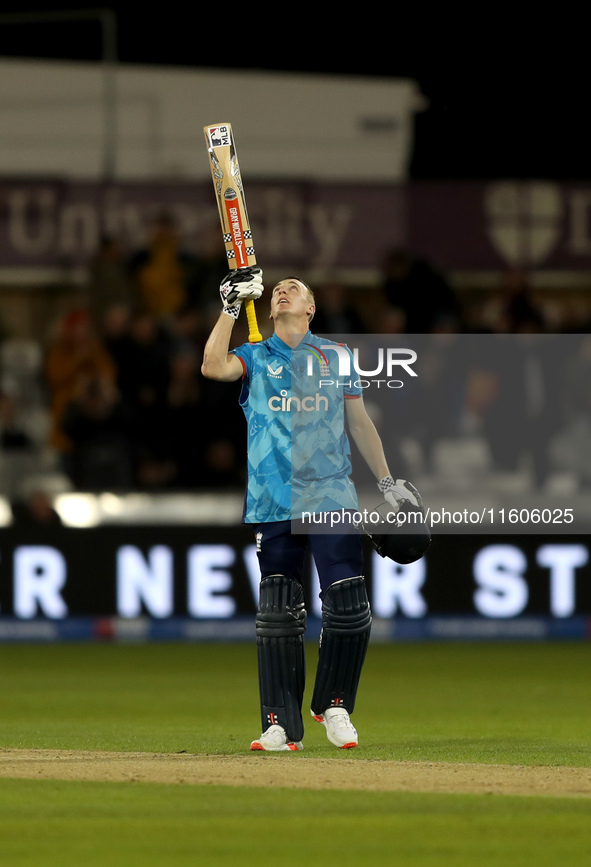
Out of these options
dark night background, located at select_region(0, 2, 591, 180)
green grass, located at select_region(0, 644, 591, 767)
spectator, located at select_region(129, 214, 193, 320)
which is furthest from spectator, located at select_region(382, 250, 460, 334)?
dark night background, located at select_region(0, 2, 591, 180)

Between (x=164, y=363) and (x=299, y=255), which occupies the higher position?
(x=299, y=255)

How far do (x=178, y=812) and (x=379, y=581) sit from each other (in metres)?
8.00

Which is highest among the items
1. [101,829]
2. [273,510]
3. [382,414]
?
[382,414]

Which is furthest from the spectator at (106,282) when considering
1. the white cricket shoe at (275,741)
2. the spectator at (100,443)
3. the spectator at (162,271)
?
the white cricket shoe at (275,741)

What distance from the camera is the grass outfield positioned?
18.7ft

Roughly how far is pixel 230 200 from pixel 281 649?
2262mm

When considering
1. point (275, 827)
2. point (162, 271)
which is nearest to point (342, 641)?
point (275, 827)

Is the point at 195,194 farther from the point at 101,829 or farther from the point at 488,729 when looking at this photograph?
the point at 101,829

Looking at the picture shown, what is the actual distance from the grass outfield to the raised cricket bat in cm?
241

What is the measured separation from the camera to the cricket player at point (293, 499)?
25.4 ft

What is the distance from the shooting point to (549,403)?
14664mm

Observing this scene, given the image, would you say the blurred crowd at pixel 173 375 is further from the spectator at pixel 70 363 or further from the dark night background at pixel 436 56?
the dark night background at pixel 436 56

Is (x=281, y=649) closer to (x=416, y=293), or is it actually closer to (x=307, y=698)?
(x=307, y=698)

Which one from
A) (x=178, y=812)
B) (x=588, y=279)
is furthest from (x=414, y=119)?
(x=178, y=812)
